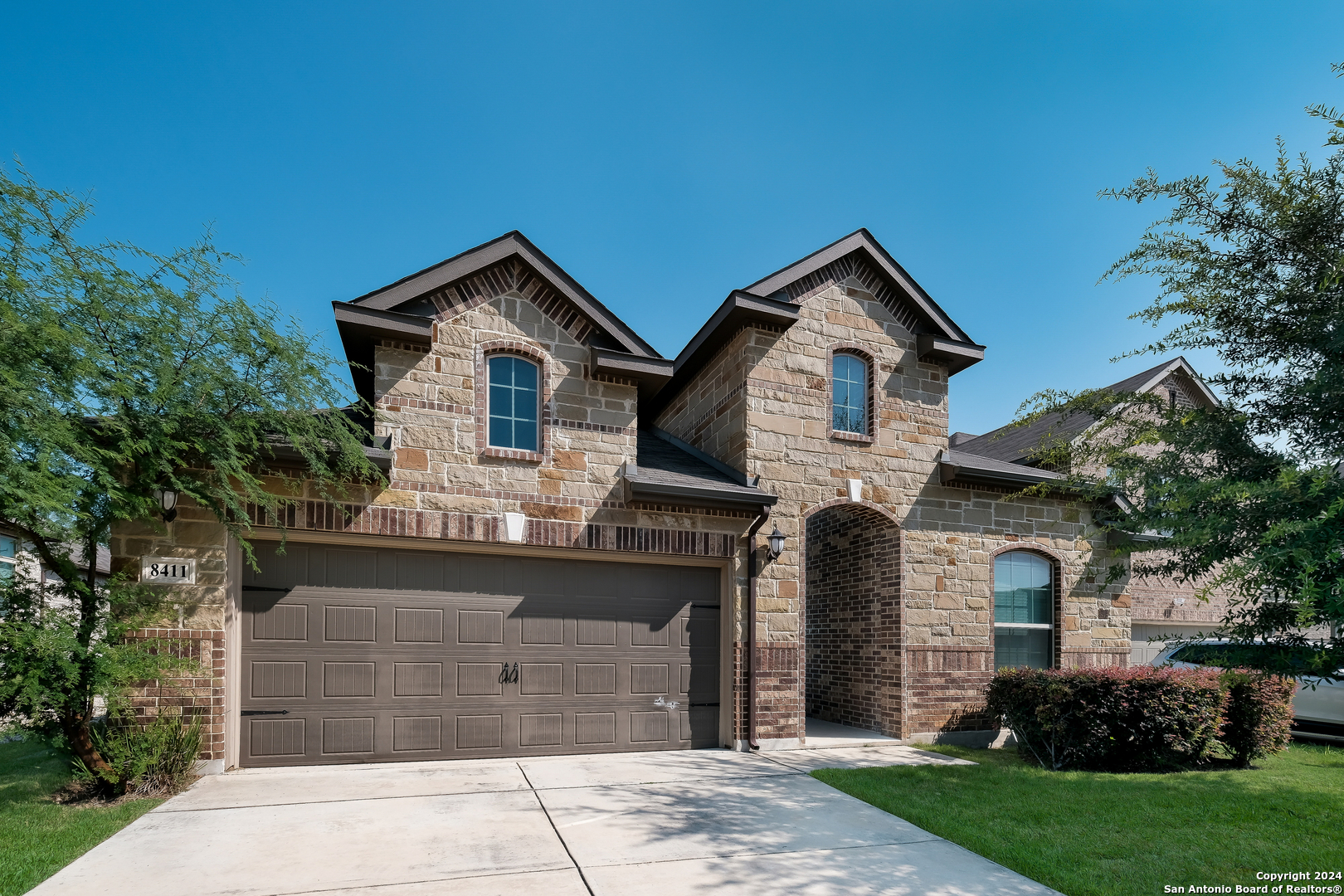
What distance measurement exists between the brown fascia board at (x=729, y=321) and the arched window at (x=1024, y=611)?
513 centimetres

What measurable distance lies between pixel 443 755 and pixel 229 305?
5437 mm

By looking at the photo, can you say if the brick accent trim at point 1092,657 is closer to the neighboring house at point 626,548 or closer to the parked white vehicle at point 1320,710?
the neighboring house at point 626,548

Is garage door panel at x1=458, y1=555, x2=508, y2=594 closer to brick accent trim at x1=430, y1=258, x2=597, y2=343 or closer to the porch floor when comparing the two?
brick accent trim at x1=430, y1=258, x2=597, y2=343

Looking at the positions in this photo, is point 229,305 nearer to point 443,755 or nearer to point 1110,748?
point 443,755

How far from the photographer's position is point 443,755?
9172 mm

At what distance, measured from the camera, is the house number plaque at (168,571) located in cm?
805

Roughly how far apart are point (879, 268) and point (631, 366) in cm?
432

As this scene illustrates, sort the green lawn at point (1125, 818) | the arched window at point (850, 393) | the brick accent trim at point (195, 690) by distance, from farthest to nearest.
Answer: the arched window at point (850, 393) < the brick accent trim at point (195, 690) < the green lawn at point (1125, 818)

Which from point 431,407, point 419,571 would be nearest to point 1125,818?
point 419,571

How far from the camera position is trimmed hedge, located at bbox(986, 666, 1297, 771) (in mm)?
9531

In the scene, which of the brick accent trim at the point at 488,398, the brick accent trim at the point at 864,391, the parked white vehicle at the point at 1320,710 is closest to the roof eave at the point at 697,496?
the brick accent trim at the point at 488,398

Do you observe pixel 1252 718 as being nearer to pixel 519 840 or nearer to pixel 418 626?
pixel 519 840

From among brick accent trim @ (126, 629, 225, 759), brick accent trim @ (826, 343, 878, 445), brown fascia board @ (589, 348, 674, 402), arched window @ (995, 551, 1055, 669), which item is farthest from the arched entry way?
brick accent trim @ (126, 629, 225, 759)

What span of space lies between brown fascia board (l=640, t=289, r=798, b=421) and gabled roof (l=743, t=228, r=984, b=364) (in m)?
0.36
